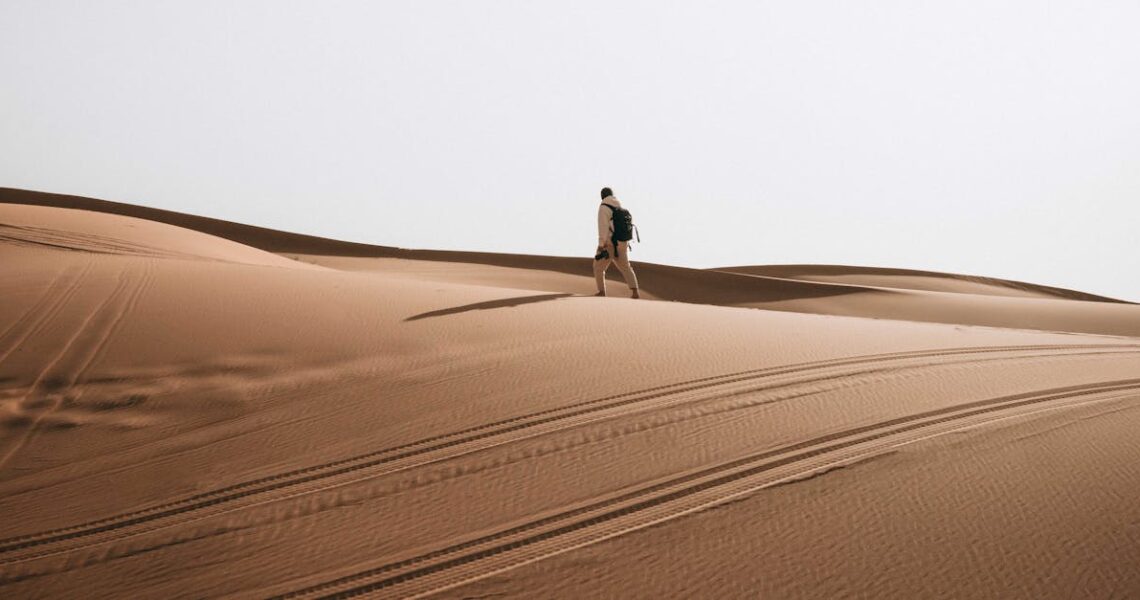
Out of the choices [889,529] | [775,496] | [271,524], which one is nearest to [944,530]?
[889,529]

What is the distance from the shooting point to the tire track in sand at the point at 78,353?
13.2ft

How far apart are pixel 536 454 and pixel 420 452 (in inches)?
21.0

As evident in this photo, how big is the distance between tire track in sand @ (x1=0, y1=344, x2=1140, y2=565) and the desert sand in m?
0.02

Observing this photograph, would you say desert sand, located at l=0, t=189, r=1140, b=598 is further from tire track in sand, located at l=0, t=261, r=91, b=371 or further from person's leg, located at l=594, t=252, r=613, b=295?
person's leg, located at l=594, t=252, r=613, b=295

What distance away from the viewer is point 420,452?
3643 mm

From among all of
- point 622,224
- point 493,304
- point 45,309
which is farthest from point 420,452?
point 622,224

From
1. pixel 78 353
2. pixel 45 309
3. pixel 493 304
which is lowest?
pixel 78 353

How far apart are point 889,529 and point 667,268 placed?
16.9 metres

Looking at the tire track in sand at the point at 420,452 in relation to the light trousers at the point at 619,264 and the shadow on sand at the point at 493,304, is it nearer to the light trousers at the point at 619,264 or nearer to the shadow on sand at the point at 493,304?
the shadow on sand at the point at 493,304

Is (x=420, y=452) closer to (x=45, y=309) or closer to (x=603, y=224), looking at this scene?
(x=45, y=309)

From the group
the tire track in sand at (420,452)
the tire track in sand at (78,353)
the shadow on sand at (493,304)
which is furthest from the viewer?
the shadow on sand at (493,304)

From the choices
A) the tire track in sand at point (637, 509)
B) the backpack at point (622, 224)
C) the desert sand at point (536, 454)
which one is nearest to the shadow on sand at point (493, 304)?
the desert sand at point (536, 454)

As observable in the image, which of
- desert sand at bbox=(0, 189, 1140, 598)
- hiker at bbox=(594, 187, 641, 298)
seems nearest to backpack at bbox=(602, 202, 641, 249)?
hiker at bbox=(594, 187, 641, 298)

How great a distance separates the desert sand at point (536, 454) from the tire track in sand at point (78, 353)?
0.08 ft
